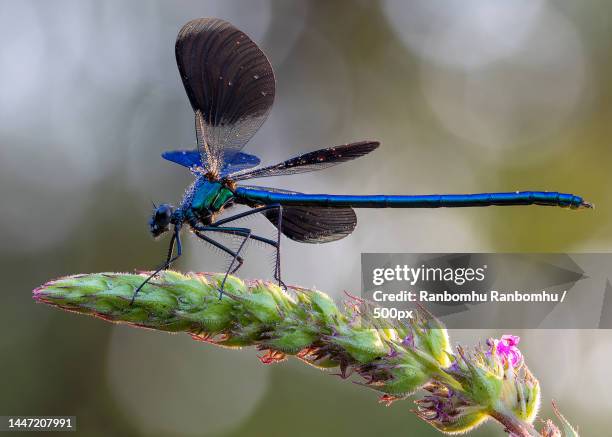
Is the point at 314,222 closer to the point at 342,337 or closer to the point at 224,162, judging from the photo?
the point at 224,162

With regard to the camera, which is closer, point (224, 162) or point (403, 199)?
point (403, 199)

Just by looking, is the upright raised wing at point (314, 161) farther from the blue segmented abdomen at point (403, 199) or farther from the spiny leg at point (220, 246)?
the spiny leg at point (220, 246)

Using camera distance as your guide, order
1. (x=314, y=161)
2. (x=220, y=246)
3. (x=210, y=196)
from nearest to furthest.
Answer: (x=220, y=246) < (x=210, y=196) < (x=314, y=161)

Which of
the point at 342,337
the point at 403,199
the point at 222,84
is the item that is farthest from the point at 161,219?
the point at 342,337

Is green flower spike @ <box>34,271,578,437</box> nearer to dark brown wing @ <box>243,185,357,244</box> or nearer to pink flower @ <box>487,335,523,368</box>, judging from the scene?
pink flower @ <box>487,335,523,368</box>

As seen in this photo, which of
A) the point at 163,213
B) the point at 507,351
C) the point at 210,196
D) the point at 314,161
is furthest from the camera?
the point at 314,161
